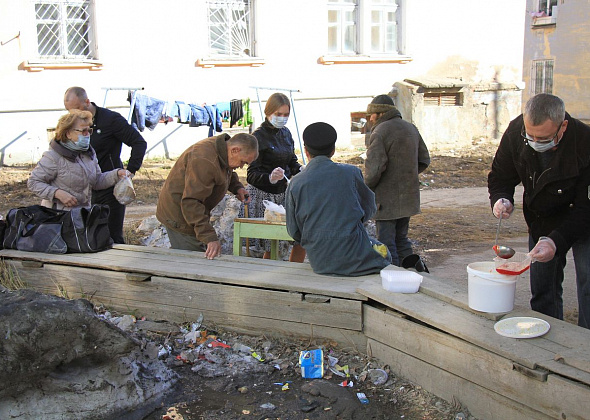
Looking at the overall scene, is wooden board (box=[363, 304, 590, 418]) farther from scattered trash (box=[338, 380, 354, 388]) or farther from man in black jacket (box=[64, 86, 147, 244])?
man in black jacket (box=[64, 86, 147, 244])

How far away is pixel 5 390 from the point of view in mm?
3371

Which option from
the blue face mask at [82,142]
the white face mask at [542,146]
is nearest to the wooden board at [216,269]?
the blue face mask at [82,142]

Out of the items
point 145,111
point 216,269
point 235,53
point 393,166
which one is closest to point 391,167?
→ point 393,166

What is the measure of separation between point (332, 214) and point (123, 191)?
2.02 m

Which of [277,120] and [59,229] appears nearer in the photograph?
[59,229]

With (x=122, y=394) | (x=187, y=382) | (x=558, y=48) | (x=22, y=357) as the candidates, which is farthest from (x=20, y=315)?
(x=558, y=48)

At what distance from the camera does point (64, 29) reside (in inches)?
483

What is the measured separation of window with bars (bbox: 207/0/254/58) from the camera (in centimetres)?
1364

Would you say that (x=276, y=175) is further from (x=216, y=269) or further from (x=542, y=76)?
(x=542, y=76)

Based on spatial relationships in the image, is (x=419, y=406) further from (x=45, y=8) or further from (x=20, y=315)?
(x=45, y=8)

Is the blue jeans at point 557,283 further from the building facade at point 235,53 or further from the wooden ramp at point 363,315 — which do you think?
the building facade at point 235,53

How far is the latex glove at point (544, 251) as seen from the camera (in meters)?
3.54

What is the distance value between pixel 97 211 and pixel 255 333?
158cm

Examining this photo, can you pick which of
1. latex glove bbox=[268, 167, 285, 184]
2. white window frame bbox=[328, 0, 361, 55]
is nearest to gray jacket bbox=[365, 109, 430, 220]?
latex glove bbox=[268, 167, 285, 184]
